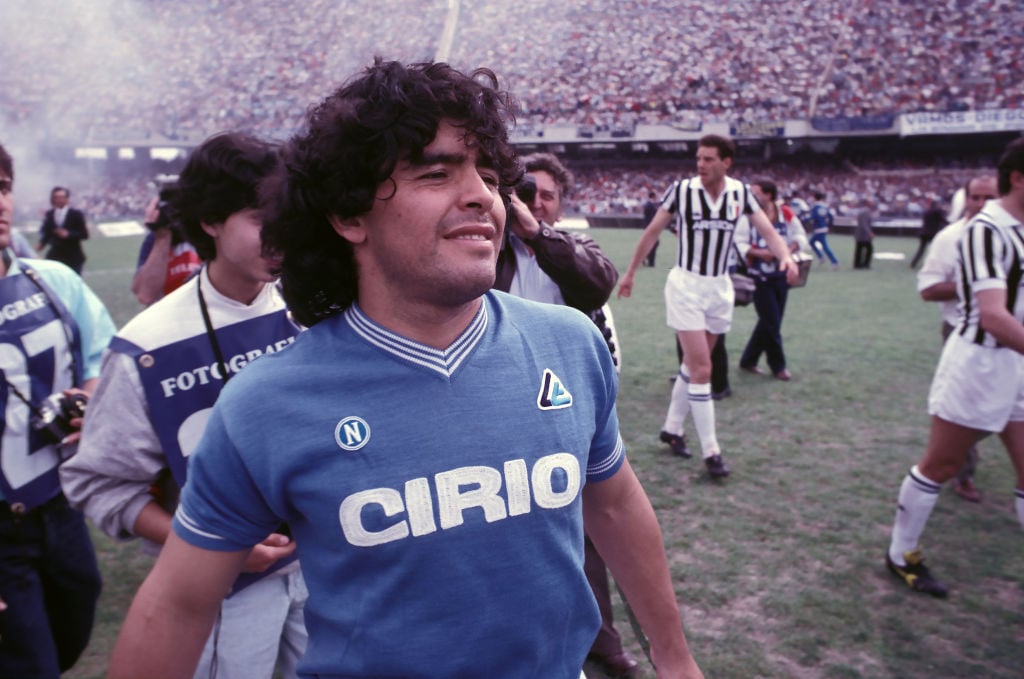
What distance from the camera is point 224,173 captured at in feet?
6.93

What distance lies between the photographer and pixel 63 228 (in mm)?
11945

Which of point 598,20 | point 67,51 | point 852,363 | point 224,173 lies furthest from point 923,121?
point 67,51

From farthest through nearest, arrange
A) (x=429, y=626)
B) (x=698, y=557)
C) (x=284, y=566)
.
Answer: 1. (x=698, y=557)
2. (x=284, y=566)
3. (x=429, y=626)

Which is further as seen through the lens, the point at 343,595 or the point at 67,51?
the point at 67,51

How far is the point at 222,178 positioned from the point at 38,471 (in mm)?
1149

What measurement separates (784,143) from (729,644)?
125 ft

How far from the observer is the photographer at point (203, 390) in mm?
1916

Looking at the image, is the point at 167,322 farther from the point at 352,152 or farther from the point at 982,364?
the point at 982,364

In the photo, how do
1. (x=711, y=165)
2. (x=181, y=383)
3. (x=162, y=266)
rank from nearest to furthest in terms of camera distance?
1. (x=181, y=383)
2. (x=162, y=266)
3. (x=711, y=165)

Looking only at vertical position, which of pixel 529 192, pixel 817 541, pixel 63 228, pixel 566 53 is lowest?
pixel 817 541


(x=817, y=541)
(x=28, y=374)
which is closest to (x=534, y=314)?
(x=28, y=374)

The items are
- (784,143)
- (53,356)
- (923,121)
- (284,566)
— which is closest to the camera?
(284,566)

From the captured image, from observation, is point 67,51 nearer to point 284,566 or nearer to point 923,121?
point 923,121

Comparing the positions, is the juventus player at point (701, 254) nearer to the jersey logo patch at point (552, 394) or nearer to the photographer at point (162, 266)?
the photographer at point (162, 266)
